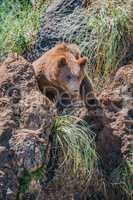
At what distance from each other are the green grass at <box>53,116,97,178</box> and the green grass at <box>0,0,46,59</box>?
1.96 metres

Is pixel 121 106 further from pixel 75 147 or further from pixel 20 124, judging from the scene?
pixel 20 124

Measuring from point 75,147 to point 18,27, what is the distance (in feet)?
8.38

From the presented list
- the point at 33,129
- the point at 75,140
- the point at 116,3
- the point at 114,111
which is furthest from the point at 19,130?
the point at 116,3

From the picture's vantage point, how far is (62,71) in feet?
21.7

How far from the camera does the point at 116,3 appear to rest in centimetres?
779

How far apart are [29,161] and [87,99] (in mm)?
1265

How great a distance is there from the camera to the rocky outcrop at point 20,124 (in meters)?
5.17

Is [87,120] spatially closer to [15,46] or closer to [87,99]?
[87,99]

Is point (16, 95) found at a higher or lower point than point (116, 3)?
lower

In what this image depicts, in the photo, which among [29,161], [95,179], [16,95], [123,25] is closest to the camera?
[29,161]

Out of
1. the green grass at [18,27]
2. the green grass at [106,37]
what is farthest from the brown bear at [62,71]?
the green grass at [18,27]

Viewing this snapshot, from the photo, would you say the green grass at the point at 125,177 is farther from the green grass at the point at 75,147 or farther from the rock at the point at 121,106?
the green grass at the point at 75,147

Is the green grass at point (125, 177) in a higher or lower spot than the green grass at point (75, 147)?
lower

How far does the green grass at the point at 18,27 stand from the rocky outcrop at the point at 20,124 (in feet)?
5.89
